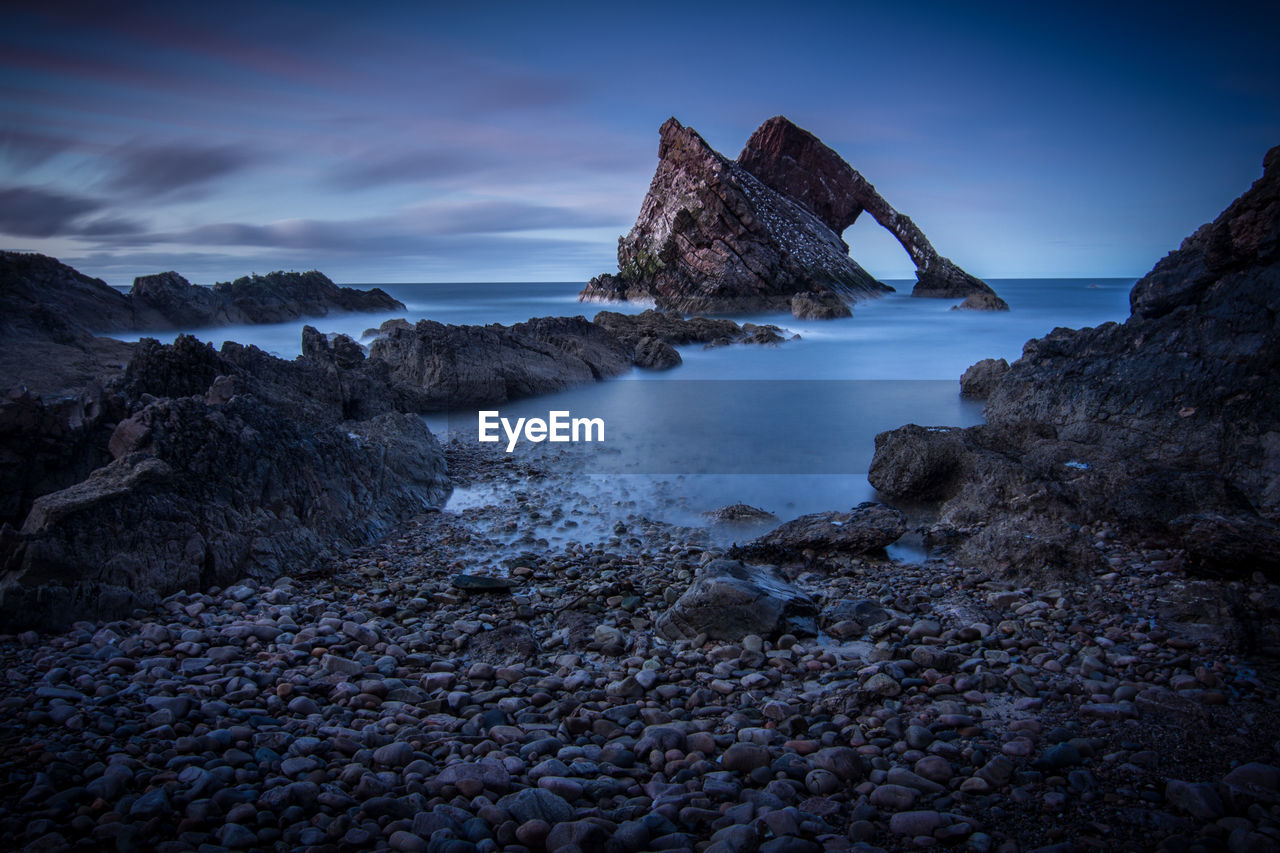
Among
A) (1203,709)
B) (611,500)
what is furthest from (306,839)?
(611,500)

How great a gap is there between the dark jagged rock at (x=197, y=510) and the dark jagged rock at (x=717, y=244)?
81.0ft

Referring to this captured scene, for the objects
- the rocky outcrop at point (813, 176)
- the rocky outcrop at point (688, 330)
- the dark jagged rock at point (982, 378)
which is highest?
the rocky outcrop at point (813, 176)

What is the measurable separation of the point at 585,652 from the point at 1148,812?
241 centimetres

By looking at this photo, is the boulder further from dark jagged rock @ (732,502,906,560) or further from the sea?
the sea

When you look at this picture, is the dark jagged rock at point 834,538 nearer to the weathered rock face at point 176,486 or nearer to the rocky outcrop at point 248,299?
the weathered rock face at point 176,486

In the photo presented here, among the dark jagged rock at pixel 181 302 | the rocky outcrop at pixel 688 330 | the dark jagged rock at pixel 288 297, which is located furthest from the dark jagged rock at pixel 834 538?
the dark jagged rock at pixel 288 297

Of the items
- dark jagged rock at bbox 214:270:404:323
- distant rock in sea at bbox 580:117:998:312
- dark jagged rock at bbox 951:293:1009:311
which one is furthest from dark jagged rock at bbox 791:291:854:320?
dark jagged rock at bbox 214:270:404:323

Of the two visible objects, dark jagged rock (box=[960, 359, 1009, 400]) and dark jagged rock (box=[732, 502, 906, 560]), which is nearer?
dark jagged rock (box=[732, 502, 906, 560])

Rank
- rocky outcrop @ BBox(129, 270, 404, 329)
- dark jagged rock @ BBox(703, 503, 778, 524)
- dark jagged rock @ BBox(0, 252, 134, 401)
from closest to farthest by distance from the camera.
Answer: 1. dark jagged rock @ BBox(703, 503, 778, 524)
2. dark jagged rock @ BBox(0, 252, 134, 401)
3. rocky outcrop @ BBox(129, 270, 404, 329)

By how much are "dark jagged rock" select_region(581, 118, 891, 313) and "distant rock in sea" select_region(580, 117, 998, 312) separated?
0.16ft

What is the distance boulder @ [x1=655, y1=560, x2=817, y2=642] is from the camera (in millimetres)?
3723

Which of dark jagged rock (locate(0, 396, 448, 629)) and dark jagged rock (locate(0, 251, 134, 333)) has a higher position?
dark jagged rock (locate(0, 251, 134, 333))

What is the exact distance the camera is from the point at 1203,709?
111 inches

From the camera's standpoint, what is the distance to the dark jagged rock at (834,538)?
4.95 m
